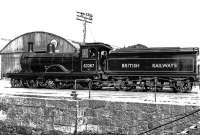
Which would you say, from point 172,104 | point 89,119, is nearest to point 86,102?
point 89,119

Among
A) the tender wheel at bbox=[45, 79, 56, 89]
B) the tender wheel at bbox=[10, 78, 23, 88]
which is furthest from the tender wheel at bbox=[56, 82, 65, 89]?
the tender wheel at bbox=[10, 78, 23, 88]

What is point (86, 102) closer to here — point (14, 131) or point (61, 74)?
point (14, 131)

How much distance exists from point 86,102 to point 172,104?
3886mm

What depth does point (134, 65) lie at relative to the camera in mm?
18281

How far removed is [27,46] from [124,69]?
20110 millimetres

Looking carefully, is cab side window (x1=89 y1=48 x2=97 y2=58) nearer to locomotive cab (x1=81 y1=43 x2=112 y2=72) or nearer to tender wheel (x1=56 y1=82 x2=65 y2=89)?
locomotive cab (x1=81 y1=43 x2=112 y2=72)

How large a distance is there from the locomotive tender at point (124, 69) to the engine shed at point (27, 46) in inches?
485

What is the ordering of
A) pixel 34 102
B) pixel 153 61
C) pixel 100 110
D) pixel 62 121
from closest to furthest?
pixel 100 110
pixel 62 121
pixel 34 102
pixel 153 61

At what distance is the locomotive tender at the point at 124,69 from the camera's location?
17.2 meters

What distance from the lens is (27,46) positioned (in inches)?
1385

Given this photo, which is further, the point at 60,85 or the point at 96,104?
the point at 60,85

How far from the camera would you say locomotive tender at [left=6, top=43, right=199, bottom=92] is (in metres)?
17.2

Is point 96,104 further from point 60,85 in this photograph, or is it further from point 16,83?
point 16,83

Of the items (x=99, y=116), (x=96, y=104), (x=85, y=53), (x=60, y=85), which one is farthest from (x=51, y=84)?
(x=99, y=116)
